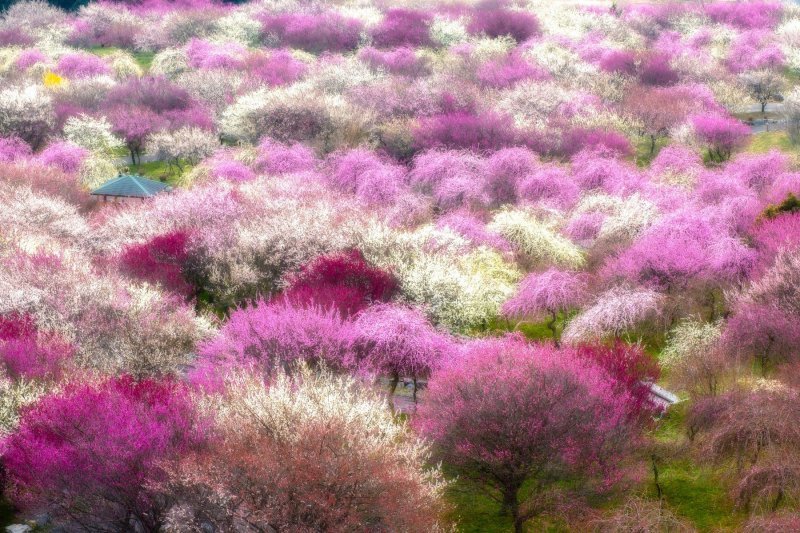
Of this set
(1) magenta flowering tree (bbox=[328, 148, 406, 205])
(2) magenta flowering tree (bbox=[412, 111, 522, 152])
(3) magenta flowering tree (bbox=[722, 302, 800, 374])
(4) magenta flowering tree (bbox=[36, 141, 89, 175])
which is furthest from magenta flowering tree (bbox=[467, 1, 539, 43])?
(3) magenta flowering tree (bbox=[722, 302, 800, 374])

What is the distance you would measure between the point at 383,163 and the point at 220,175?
9.99 m

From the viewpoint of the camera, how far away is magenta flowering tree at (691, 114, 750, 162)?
61.3 m

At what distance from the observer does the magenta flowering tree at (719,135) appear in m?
61.3

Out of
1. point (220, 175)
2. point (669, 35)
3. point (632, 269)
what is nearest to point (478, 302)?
point (632, 269)

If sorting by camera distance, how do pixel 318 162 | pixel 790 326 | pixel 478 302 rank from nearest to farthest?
pixel 790 326
pixel 478 302
pixel 318 162

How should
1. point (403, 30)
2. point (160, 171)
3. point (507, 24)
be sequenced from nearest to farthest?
point (160, 171)
point (403, 30)
point (507, 24)

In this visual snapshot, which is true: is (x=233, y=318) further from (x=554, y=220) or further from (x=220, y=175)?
(x=220, y=175)

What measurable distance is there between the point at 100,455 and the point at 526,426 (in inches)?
396

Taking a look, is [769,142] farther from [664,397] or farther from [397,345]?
[397,345]

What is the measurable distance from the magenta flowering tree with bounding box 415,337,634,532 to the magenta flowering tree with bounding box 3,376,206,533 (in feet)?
20.7

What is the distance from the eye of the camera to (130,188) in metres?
53.1

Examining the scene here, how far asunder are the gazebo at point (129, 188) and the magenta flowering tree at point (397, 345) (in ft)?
79.1

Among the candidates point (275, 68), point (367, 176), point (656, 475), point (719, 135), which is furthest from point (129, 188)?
point (719, 135)

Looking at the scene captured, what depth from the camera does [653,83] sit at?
3110 inches
